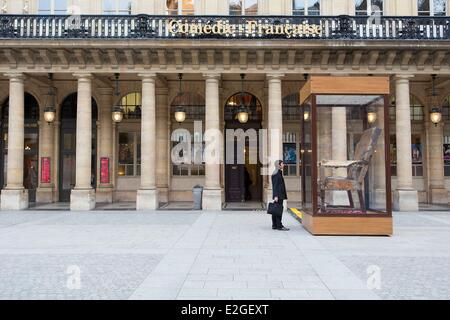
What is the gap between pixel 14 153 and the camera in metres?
17.1

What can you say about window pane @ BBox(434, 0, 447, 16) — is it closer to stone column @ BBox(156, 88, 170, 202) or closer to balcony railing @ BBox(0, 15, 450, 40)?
balcony railing @ BBox(0, 15, 450, 40)

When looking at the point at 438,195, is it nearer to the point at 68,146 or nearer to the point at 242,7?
the point at 242,7

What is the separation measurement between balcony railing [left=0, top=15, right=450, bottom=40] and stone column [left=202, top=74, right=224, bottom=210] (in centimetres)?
216

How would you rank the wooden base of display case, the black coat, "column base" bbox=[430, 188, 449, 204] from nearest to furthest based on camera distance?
the wooden base of display case
the black coat
"column base" bbox=[430, 188, 449, 204]

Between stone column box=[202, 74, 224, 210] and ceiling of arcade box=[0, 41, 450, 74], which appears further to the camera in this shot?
stone column box=[202, 74, 224, 210]

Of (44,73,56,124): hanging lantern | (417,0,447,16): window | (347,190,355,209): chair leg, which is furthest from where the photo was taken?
(417,0,447,16): window

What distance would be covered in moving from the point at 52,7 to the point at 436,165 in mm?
20274

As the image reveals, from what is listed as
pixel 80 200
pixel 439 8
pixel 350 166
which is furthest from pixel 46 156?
pixel 439 8

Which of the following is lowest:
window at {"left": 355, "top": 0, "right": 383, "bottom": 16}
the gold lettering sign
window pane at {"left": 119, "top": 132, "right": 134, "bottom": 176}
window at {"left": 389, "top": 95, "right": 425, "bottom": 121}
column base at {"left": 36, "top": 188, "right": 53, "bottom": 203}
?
column base at {"left": 36, "top": 188, "right": 53, "bottom": 203}

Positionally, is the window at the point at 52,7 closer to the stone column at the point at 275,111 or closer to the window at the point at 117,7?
the window at the point at 117,7

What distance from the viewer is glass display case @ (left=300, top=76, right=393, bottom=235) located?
10.3 metres

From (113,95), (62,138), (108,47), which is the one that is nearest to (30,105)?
(62,138)

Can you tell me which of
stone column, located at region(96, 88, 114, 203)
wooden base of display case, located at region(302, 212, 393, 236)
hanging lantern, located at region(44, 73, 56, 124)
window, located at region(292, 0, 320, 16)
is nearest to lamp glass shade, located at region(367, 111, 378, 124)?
wooden base of display case, located at region(302, 212, 393, 236)

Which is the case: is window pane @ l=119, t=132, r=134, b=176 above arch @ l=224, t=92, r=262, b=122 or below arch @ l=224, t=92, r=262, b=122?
below
